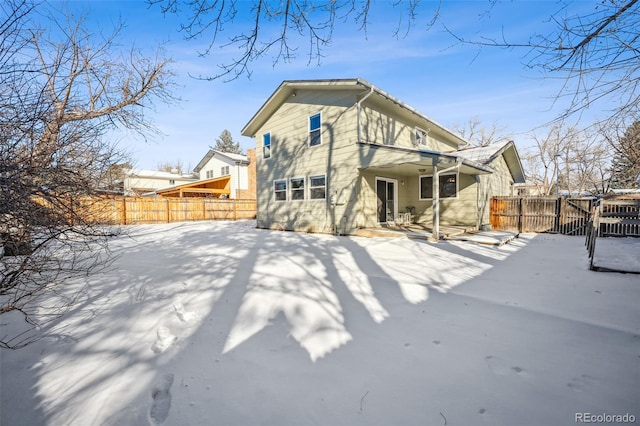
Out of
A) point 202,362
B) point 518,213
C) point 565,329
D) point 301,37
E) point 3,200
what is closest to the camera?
point 3,200

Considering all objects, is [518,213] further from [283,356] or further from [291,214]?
[283,356]

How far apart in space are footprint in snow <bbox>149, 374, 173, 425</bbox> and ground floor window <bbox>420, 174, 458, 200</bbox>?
11.3 meters

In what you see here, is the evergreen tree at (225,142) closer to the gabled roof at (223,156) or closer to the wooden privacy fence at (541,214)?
the gabled roof at (223,156)

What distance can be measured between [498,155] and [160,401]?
1378 cm

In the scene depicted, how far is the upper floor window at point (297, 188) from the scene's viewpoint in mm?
11757

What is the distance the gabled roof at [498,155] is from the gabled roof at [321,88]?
1638mm

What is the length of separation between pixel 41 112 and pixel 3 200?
0.89 meters

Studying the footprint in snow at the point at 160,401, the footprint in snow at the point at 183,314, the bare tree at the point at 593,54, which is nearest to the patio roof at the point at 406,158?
the bare tree at the point at 593,54

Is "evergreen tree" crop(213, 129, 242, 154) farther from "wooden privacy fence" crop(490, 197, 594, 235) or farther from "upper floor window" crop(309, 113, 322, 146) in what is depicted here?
"wooden privacy fence" crop(490, 197, 594, 235)

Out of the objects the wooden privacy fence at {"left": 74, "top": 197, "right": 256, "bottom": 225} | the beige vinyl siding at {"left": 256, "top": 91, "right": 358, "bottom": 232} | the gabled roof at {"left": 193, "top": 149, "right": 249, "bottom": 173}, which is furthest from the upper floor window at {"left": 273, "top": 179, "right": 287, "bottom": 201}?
the gabled roof at {"left": 193, "top": 149, "right": 249, "bottom": 173}

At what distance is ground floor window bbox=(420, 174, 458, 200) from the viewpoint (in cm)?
1116

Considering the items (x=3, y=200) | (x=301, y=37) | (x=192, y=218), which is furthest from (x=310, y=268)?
(x=192, y=218)

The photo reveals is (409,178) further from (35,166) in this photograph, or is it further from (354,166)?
(35,166)

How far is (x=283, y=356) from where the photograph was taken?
232cm
